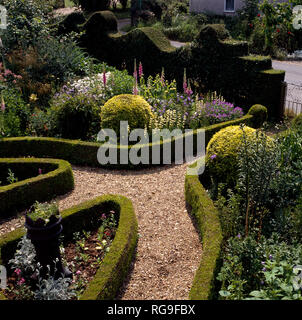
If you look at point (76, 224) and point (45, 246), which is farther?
point (76, 224)

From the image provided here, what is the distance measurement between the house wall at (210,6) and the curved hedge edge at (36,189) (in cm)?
2400

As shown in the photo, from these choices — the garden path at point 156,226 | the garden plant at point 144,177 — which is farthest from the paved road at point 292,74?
the garden path at point 156,226

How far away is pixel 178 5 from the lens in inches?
1225

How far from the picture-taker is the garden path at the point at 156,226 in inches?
194

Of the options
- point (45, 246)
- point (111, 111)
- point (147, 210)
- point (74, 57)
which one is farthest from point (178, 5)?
point (45, 246)

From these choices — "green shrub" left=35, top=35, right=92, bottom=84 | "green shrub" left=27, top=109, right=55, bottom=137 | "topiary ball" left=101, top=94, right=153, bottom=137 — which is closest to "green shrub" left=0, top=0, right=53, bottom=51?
"green shrub" left=35, top=35, right=92, bottom=84

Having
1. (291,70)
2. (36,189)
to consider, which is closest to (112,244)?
(36,189)

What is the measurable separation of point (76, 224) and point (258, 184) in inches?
107

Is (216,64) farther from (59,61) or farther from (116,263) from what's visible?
(116,263)

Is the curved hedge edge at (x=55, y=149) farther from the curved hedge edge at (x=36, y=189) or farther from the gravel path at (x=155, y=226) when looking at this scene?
the curved hedge edge at (x=36, y=189)

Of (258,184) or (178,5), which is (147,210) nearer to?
(258,184)

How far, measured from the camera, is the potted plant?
434 cm

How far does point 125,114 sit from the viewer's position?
8703 millimetres

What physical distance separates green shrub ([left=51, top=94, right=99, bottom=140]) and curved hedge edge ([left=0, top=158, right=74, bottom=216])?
5.64ft
